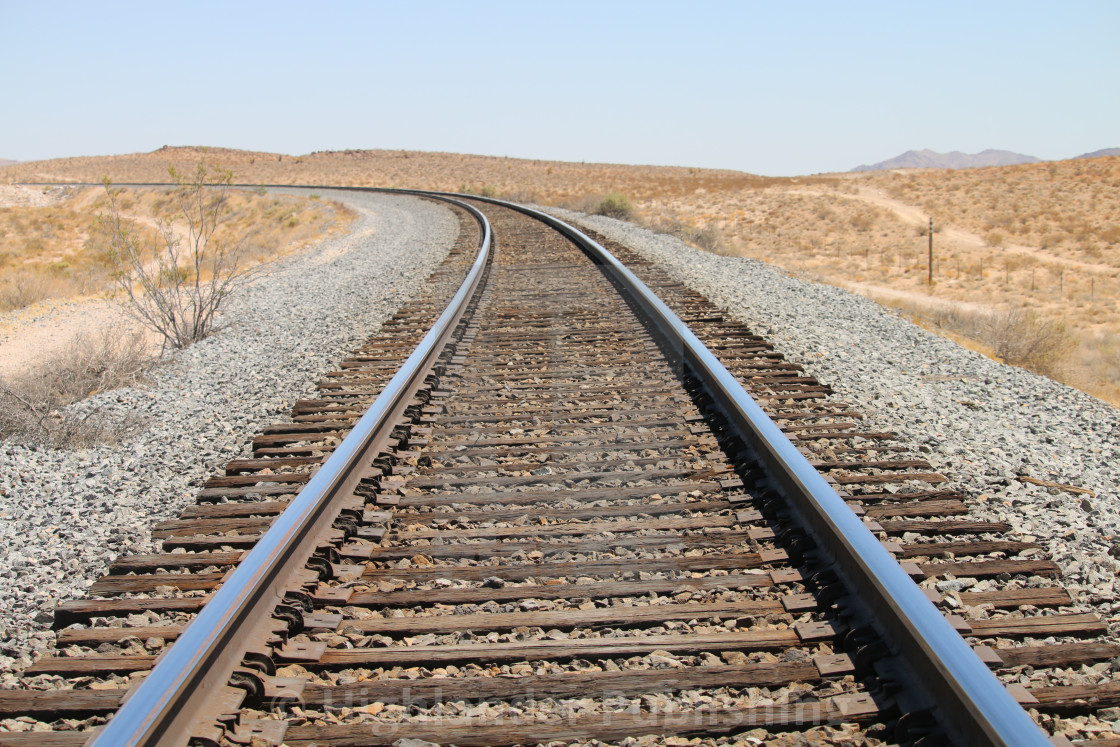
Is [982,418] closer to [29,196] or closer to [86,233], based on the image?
[86,233]

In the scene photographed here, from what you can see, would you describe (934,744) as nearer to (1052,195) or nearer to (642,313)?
(642,313)

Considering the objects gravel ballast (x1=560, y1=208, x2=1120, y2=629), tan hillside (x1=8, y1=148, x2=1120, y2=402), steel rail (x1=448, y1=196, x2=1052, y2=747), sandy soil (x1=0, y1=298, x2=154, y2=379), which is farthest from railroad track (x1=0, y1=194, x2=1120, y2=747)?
tan hillside (x1=8, y1=148, x2=1120, y2=402)

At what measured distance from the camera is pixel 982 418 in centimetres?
562

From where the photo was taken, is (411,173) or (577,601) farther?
(411,173)

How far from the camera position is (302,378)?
6914mm

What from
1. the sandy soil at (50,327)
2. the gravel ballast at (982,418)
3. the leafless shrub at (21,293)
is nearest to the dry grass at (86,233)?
the leafless shrub at (21,293)

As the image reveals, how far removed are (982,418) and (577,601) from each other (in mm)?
3761

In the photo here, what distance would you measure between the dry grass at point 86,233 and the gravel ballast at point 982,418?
1062 cm

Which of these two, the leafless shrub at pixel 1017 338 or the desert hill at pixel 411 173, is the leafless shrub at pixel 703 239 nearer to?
the leafless shrub at pixel 1017 338

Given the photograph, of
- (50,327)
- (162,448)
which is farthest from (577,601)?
(50,327)

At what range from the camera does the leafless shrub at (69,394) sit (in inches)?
225

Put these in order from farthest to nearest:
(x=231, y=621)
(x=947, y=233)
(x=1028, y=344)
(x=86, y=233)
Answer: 1. (x=86, y=233)
2. (x=947, y=233)
3. (x=1028, y=344)
4. (x=231, y=621)

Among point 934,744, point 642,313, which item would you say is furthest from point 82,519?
point 642,313

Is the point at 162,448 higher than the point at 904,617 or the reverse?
the reverse
